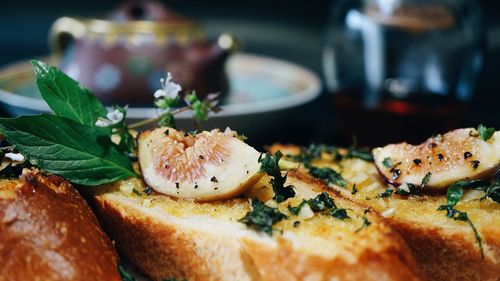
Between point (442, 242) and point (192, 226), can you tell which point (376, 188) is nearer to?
point (442, 242)

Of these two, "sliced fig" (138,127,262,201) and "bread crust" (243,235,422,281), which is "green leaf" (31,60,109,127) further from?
"bread crust" (243,235,422,281)

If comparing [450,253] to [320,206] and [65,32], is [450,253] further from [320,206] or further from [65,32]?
[65,32]

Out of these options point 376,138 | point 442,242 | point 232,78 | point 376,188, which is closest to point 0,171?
point 376,188

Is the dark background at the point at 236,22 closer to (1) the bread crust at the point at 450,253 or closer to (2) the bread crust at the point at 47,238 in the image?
(1) the bread crust at the point at 450,253

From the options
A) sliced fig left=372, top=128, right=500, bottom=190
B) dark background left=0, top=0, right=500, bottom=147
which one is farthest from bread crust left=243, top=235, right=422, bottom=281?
dark background left=0, top=0, right=500, bottom=147

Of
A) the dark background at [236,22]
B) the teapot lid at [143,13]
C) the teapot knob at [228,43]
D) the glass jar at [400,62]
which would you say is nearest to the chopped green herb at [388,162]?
the glass jar at [400,62]

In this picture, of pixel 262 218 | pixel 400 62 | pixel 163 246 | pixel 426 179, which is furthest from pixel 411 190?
pixel 400 62

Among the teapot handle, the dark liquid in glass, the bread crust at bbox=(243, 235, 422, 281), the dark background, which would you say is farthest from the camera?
the dark background
